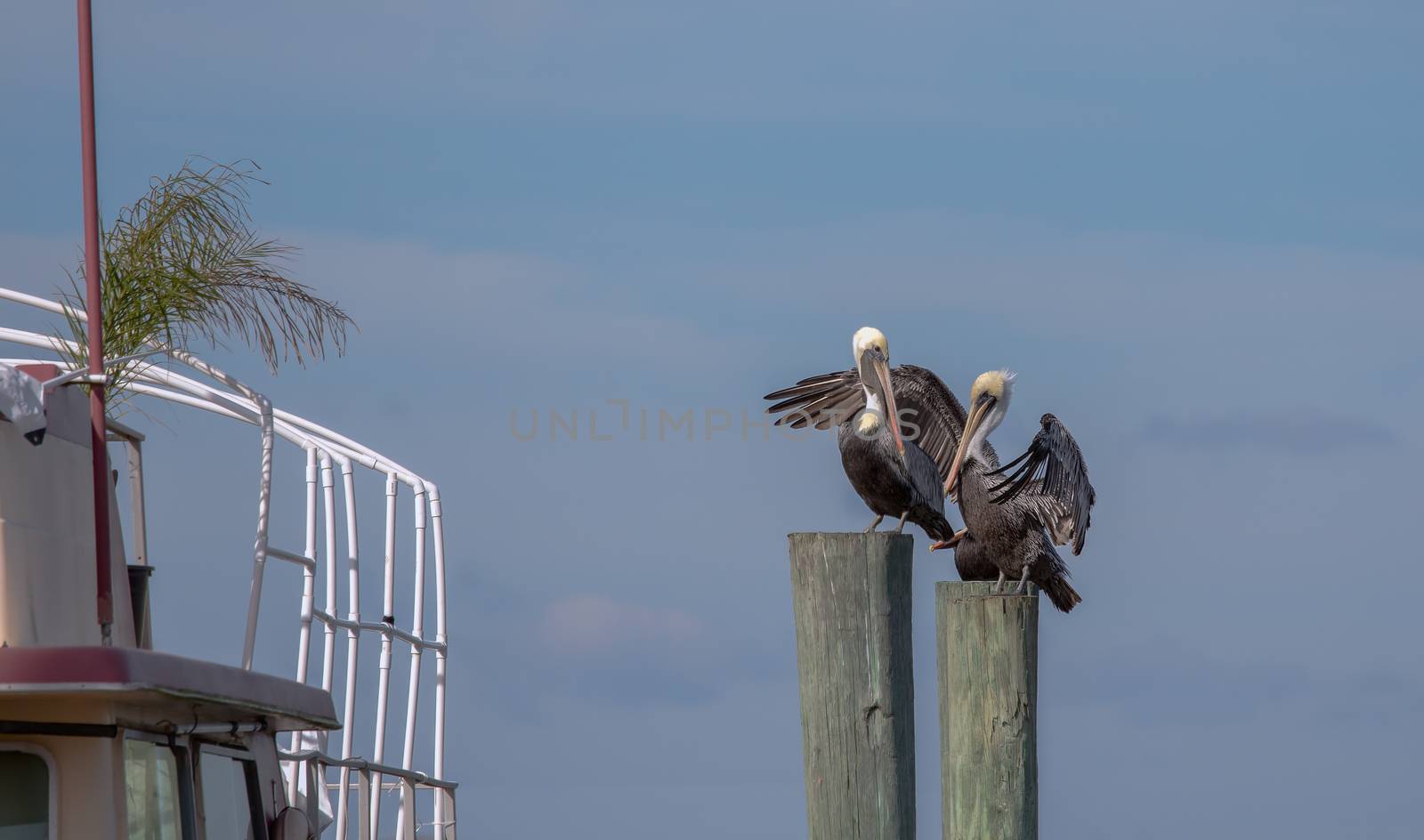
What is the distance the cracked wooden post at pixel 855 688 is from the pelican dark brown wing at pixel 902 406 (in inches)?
190

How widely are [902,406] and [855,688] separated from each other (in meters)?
5.25

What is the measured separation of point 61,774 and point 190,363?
317cm

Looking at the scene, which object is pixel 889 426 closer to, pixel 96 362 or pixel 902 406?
pixel 902 406

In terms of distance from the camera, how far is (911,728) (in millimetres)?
5863

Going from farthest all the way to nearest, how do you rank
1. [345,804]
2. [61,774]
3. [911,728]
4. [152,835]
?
[345,804]
[911,728]
[152,835]
[61,774]

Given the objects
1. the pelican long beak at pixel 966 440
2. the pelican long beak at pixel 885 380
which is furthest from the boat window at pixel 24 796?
the pelican long beak at pixel 966 440

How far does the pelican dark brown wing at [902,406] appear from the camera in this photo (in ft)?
35.1

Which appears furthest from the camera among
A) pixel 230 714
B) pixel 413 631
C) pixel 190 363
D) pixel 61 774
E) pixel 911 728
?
pixel 413 631

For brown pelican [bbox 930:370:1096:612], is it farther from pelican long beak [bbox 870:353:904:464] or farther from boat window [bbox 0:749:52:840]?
boat window [bbox 0:749:52:840]

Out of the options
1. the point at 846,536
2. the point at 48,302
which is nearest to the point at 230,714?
the point at 846,536

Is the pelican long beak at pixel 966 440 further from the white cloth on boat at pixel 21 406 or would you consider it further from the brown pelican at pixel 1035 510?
the white cloth on boat at pixel 21 406

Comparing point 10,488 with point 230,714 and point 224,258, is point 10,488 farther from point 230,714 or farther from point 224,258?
point 224,258

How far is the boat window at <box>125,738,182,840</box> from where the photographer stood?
488 centimetres

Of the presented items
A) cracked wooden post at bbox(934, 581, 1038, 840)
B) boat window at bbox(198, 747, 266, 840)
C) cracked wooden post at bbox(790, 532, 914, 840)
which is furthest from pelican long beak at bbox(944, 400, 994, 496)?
boat window at bbox(198, 747, 266, 840)
